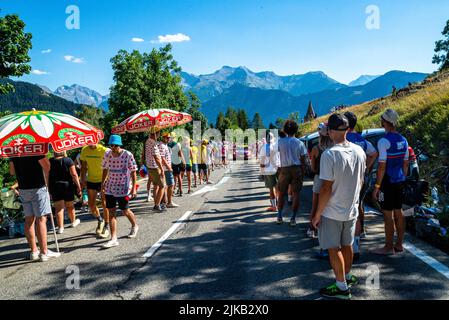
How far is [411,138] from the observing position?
1220 cm

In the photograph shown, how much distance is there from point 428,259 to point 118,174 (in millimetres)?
5210

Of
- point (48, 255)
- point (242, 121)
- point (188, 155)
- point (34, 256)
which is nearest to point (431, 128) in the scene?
point (188, 155)

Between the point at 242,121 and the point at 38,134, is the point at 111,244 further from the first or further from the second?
the point at 242,121

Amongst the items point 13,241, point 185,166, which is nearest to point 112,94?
point 185,166

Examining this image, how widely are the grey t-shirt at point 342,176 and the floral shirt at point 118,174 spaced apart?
373 cm

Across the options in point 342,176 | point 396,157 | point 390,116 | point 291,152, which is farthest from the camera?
point 291,152

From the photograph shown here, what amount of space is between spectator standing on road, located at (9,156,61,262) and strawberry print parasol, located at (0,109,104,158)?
1.57 ft

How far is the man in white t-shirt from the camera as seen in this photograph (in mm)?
3385

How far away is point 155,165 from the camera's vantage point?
8.47 m

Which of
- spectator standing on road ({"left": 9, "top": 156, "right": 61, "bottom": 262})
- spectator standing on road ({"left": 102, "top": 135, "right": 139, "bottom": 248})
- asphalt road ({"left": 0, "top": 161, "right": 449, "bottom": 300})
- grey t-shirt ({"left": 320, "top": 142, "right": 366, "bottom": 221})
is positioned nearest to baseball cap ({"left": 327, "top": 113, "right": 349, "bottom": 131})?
grey t-shirt ({"left": 320, "top": 142, "right": 366, "bottom": 221})

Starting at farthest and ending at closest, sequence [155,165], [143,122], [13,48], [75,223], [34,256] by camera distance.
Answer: [13,48] < [143,122] < [155,165] < [75,223] < [34,256]

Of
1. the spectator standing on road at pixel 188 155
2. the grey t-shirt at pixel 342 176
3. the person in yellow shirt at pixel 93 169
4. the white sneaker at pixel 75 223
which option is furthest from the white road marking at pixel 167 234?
the spectator standing on road at pixel 188 155
